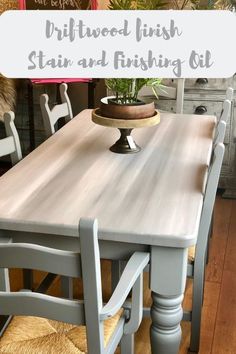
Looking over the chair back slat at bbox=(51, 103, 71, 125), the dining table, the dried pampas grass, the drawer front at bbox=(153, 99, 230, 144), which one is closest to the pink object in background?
the dried pampas grass

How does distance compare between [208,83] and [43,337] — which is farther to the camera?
[208,83]

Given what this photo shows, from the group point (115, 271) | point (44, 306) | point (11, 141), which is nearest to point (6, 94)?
point (11, 141)

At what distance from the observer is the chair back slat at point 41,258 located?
3.51 ft

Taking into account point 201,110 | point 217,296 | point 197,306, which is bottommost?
point 217,296

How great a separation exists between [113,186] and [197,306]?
21.2 inches

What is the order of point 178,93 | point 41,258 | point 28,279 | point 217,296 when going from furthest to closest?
point 178,93
point 217,296
point 28,279
point 41,258

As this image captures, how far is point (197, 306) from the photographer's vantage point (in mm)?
1787

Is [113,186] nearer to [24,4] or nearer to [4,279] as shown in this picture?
[4,279]

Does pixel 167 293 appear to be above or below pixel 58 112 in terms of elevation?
below

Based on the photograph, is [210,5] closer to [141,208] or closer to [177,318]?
[141,208]

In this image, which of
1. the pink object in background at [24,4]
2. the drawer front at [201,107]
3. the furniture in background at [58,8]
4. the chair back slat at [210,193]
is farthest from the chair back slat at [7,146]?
the pink object in background at [24,4]

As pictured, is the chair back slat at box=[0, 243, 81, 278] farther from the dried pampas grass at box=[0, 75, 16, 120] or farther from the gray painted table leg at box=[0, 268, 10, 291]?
the dried pampas grass at box=[0, 75, 16, 120]

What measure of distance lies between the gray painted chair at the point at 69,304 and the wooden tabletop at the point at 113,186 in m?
0.11

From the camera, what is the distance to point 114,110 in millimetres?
1886
